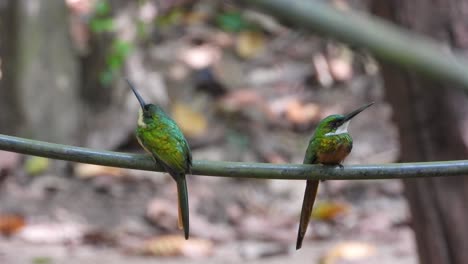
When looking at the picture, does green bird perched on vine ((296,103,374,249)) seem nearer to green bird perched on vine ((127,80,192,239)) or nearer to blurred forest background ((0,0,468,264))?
green bird perched on vine ((127,80,192,239))

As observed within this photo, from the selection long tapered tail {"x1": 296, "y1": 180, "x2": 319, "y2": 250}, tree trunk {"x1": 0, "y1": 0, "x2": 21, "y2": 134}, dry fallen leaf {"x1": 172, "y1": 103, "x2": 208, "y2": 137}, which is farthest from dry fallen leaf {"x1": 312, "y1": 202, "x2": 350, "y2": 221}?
long tapered tail {"x1": 296, "y1": 180, "x2": 319, "y2": 250}

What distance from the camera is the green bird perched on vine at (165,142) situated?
110 centimetres

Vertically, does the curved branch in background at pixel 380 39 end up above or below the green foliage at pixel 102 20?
above

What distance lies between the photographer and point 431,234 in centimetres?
231

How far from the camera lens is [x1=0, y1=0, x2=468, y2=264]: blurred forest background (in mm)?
2969

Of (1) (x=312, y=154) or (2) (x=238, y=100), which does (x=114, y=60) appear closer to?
(2) (x=238, y=100)

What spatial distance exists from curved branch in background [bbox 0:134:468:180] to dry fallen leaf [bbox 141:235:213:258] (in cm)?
222

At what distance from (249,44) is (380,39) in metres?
4.28

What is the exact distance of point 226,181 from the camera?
4379 millimetres

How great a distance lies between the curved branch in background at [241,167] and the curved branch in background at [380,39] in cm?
60

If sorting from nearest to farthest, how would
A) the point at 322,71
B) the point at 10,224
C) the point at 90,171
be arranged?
the point at 10,224 < the point at 90,171 < the point at 322,71

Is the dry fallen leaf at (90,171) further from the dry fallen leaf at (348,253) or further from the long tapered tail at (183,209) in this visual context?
the long tapered tail at (183,209)

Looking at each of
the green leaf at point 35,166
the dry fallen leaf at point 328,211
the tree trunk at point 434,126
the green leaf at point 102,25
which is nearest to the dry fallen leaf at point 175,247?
the dry fallen leaf at point 328,211

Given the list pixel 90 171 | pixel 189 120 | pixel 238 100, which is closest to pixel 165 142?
pixel 90 171
